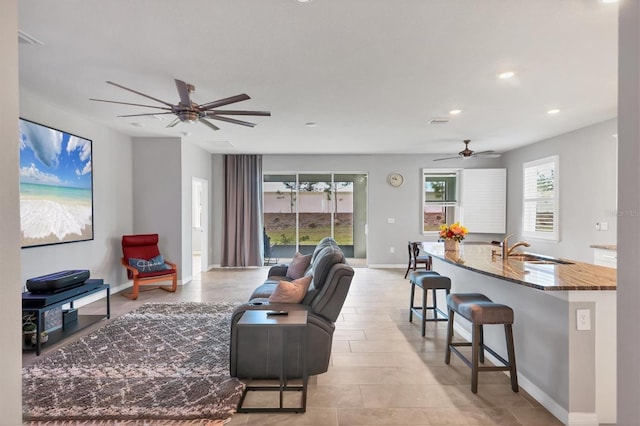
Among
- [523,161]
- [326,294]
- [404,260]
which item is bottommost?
[404,260]

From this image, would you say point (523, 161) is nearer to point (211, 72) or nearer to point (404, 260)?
point (404, 260)

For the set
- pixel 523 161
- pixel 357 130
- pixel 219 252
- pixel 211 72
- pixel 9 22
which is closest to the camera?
pixel 9 22

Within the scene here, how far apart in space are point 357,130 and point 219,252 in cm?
444

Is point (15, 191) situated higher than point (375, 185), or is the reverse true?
point (375, 185)

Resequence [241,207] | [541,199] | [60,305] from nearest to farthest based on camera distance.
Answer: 1. [60,305]
2. [541,199]
3. [241,207]

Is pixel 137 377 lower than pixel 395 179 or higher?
lower

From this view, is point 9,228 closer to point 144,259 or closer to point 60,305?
point 60,305

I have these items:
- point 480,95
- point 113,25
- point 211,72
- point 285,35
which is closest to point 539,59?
point 480,95

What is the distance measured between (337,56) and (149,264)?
444 cm

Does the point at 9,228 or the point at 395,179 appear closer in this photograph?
the point at 9,228

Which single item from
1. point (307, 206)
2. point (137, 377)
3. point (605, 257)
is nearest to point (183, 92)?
point (137, 377)

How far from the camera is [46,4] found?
2035 mm

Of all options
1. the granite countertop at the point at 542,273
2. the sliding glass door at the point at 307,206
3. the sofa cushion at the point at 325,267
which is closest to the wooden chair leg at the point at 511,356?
the granite countertop at the point at 542,273

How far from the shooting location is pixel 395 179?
7.61 metres
